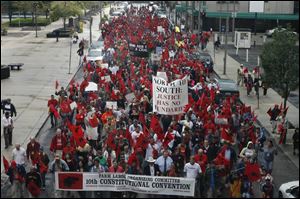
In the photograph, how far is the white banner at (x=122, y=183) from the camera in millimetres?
12711

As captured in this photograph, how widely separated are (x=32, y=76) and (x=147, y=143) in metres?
19.3

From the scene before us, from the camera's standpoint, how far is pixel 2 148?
61.2ft

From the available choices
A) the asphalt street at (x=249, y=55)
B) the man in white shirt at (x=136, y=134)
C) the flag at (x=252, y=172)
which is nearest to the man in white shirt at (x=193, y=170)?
the flag at (x=252, y=172)

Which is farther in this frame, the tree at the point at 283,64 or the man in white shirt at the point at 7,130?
the tree at the point at 283,64

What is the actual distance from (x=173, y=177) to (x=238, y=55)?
34.2 metres

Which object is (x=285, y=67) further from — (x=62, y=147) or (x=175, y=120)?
(x=62, y=147)

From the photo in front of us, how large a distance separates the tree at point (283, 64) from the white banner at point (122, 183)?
10.1 m

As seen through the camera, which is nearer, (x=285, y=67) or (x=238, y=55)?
(x=285, y=67)

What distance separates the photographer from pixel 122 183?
42.0ft

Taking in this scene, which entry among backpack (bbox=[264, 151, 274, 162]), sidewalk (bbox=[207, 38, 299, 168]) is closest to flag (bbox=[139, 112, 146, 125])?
backpack (bbox=[264, 151, 274, 162])

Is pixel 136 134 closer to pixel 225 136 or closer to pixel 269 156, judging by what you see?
pixel 225 136

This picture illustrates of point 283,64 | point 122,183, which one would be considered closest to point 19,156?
point 122,183

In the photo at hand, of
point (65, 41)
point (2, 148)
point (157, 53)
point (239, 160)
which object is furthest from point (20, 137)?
point (65, 41)

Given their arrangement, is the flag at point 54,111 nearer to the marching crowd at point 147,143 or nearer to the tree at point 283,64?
the marching crowd at point 147,143
